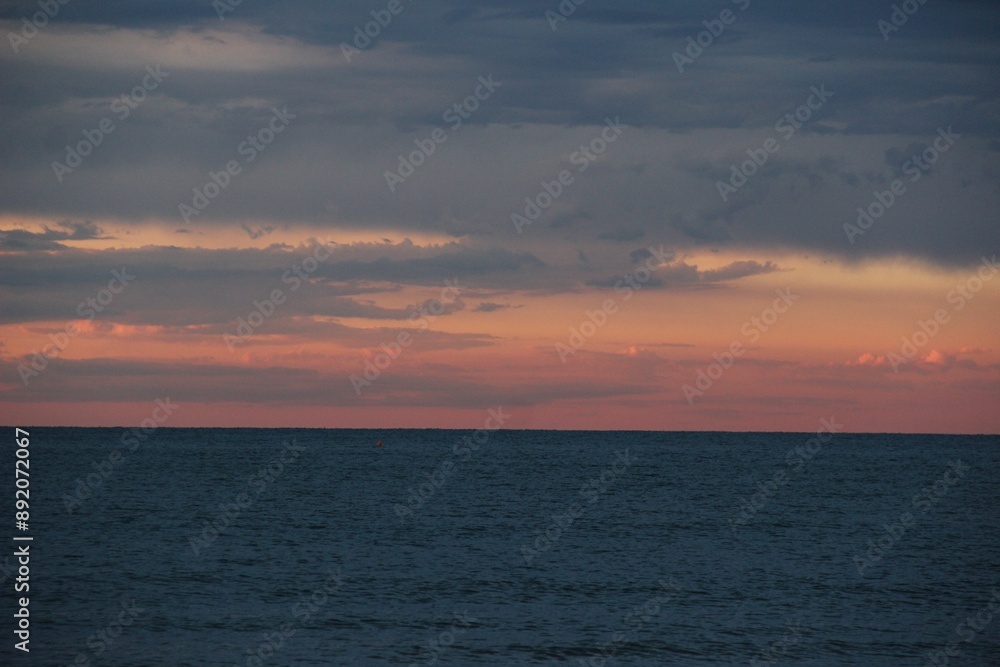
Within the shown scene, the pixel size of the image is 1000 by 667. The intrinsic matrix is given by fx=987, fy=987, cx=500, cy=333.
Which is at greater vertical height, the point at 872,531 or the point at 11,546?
the point at 872,531

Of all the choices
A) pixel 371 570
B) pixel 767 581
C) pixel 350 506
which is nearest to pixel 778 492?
pixel 350 506

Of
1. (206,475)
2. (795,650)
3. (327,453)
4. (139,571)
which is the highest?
(327,453)

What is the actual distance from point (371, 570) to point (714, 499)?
49738 mm

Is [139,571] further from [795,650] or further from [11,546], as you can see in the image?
[795,650]

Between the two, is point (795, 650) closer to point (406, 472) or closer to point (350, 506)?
point (350, 506)

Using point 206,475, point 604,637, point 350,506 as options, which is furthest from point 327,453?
point 604,637

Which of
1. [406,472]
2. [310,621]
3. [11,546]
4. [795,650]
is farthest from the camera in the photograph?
[406,472]

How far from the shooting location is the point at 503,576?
5212 centimetres

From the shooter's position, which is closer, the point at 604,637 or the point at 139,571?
the point at 604,637

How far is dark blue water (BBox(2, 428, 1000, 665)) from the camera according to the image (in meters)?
38.2

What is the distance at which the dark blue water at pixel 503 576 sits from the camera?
3825 centimetres

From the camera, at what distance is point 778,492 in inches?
4058

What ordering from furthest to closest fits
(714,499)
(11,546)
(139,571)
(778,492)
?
(778,492) → (714,499) → (11,546) → (139,571)

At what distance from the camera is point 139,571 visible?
51.5m
